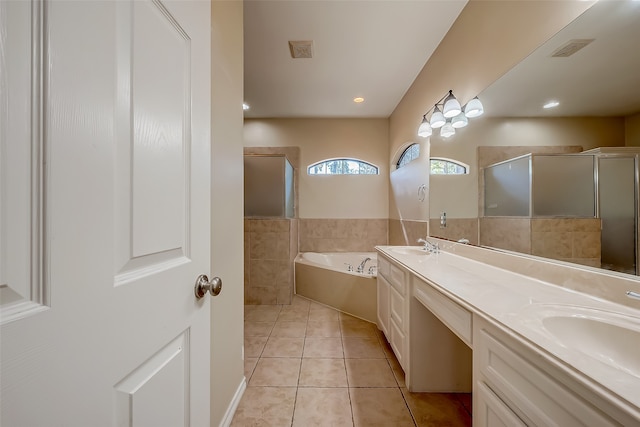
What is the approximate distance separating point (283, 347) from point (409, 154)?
277 cm

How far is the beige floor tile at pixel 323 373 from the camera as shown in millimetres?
1706

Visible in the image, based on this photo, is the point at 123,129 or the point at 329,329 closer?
the point at 123,129

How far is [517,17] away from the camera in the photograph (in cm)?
138

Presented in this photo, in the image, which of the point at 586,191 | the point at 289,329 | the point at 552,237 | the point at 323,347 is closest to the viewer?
the point at 586,191

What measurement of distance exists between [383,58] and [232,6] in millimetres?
1632

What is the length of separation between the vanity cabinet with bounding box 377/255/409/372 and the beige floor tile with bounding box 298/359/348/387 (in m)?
0.43

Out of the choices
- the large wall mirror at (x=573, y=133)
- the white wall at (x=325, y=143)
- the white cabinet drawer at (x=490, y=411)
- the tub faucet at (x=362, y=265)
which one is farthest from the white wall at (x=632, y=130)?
the white wall at (x=325, y=143)

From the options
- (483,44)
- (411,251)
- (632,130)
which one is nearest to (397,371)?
(411,251)

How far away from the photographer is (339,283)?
3012 mm

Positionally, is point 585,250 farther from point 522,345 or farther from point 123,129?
point 123,129

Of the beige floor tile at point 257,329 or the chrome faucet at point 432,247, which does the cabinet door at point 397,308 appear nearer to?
the chrome faucet at point 432,247

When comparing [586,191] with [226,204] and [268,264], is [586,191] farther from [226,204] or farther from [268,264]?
[268,264]

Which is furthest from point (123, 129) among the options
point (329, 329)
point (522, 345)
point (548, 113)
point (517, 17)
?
point (329, 329)

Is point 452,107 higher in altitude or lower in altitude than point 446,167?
higher
